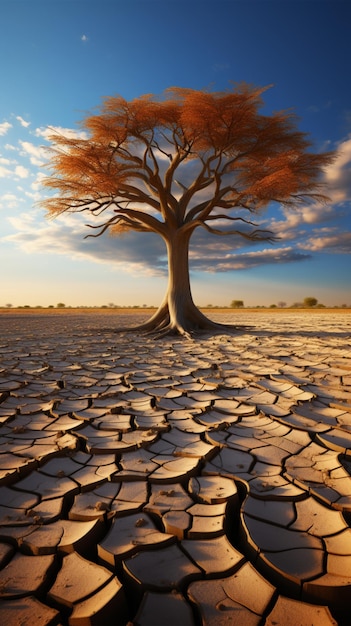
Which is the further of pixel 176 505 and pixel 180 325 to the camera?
pixel 180 325

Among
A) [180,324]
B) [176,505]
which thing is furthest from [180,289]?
[176,505]

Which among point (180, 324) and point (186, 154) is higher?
point (186, 154)

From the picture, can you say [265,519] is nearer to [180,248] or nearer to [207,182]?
[180,248]

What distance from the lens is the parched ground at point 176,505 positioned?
1.06 m

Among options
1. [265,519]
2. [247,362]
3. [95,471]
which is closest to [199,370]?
[247,362]

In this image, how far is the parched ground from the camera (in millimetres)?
1060

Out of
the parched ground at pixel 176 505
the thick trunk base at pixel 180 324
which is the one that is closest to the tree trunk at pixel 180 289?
the thick trunk base at pixel 180 324

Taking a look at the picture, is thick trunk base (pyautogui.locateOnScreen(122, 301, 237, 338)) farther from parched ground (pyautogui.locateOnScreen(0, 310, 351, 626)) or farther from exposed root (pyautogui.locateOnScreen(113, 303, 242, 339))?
parched ground (pyautogui.locateOnScreen(0, 310, 351, 626))

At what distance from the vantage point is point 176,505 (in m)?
1.52

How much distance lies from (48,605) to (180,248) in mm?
8307

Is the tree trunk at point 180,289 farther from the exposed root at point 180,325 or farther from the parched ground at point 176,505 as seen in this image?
the parched ground at point 176,505

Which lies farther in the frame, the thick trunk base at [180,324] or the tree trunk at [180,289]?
the tree trunk at [180,289]

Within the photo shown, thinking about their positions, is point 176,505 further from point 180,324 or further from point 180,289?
point 180,289

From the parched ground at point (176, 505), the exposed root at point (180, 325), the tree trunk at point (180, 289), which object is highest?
the tree trunk at point (180, 289)
